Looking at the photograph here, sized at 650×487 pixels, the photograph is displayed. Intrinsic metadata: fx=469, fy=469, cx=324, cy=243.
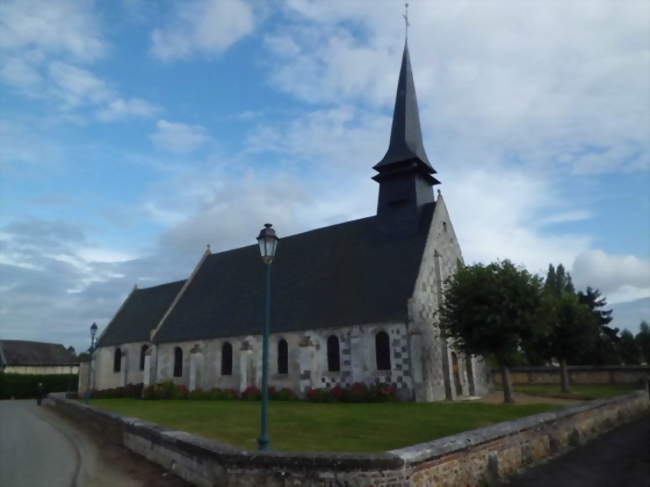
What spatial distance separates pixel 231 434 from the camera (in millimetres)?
12523

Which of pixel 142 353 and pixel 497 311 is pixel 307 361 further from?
pixel 142 353

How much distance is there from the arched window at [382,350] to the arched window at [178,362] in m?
15.7

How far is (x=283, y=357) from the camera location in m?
26.7

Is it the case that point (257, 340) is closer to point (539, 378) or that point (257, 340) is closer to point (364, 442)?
point (364, 442)

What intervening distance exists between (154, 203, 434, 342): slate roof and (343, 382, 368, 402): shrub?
308 centimetres

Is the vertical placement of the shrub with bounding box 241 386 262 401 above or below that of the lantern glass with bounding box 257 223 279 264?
below

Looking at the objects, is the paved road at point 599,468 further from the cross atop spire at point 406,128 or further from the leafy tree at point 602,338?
the leafy tree at point 602,338

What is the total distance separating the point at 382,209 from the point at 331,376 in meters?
9.89

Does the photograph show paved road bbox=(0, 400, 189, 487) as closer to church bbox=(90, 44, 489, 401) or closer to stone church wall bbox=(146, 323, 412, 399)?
stone church wall bbox=(146, 323, 412, 399)

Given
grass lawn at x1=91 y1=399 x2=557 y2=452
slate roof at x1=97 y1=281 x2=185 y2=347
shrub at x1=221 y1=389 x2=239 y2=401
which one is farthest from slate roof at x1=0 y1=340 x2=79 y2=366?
grass lawn at x1=91 y1=399 x2=557 y2=452

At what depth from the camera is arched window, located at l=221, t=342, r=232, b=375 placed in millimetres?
29266

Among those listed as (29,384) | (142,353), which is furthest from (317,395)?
(29,384)

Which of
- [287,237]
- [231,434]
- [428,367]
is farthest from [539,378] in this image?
[231,434]

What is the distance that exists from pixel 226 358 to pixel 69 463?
1850cm
